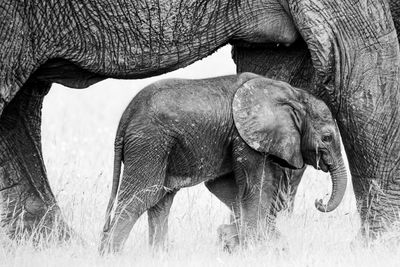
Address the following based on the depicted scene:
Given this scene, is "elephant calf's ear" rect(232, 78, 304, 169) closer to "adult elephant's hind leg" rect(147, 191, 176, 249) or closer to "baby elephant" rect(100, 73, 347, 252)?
"baby elephant" rect(100, 73, 347, 252)

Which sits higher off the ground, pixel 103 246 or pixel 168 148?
pixel 168 148

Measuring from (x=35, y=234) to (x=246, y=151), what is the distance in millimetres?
1590

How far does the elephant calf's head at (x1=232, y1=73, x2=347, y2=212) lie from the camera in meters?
7.89

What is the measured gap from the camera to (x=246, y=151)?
7902 millimetres

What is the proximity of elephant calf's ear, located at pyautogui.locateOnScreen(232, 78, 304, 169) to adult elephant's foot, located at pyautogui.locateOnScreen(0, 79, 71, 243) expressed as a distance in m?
1.41

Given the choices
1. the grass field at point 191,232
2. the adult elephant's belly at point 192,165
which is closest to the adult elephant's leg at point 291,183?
the grass field at point 191,232

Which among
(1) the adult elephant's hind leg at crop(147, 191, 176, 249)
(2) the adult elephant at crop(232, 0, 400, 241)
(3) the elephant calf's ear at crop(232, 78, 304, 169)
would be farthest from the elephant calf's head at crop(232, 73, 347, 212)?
(1) the adult elephant's hind leg at crop(147, 191, 176, 249)

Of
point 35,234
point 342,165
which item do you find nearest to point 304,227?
point 342,165

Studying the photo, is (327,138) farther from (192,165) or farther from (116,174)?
(116,174)

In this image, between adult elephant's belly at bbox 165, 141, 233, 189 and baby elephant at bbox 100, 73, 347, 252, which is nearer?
baby elephant at bbox 100, 73, 347, 252

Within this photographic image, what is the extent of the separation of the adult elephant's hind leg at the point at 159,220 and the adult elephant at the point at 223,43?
2.39 ft

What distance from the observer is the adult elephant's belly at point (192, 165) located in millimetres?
7797

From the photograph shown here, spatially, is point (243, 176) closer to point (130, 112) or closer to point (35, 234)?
point (130, 112)

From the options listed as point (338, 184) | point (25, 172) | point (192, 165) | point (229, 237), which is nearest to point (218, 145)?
point (192, 165)
